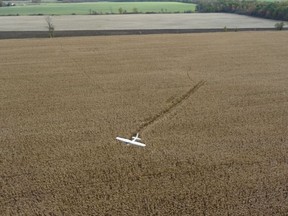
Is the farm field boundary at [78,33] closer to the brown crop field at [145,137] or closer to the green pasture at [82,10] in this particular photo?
the brown crop field at [145,137]

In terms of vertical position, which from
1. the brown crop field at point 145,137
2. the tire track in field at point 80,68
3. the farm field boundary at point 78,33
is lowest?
the brown crop field at point 145,137

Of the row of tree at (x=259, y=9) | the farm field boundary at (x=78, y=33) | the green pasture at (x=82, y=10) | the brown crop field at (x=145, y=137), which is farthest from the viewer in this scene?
the green pasture at (x=82, y=10)

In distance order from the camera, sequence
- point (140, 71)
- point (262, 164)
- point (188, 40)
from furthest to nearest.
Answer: point (188, 40) < point (140, 71) < point (262, 164)

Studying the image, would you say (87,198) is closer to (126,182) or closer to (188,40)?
(126,182)

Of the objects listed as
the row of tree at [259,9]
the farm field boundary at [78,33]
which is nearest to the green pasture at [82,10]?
the row of tree at [259,9]

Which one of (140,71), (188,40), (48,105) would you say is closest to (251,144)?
(48,105)

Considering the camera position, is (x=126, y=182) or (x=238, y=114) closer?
(x=126, y=182)

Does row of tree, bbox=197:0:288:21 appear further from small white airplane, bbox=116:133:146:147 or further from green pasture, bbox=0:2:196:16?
small white airplane, bbox=116:133:146:147
